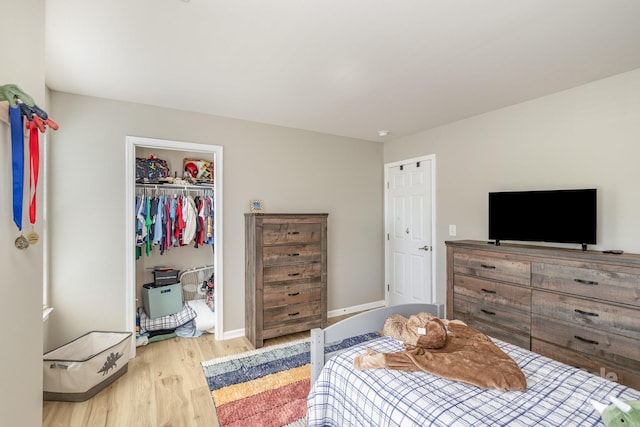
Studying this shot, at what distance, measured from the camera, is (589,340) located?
202 cm

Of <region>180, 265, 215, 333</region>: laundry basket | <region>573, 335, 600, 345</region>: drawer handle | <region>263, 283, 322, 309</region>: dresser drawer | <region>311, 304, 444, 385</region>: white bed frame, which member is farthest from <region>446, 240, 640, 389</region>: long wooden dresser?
<region>180, 265, 215, 333</region>: laundry basket

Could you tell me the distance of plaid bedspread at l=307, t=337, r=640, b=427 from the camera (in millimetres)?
1122

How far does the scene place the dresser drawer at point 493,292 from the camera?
2.37 meters

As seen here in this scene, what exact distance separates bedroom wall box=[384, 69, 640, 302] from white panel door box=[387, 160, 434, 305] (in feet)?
0.58

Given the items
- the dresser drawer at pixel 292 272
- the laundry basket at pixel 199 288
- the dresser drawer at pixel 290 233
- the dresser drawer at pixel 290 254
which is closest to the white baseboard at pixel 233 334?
the laundry basket at pixel 199 288

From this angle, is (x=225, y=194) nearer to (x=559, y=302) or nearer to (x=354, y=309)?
(x=354, y=309)

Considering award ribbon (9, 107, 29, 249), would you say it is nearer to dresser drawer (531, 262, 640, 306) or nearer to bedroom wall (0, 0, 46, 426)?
bedroom wall (0, 0, 46, 426)

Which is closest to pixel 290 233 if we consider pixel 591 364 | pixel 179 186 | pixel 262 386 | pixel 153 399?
pixel 262 386

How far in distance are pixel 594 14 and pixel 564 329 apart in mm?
2020

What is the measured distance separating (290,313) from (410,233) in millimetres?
1918

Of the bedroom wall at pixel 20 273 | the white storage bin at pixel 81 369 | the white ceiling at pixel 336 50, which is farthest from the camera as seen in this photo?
the white storage bin at pixel 81 369

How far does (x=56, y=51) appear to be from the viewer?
6.37 feet

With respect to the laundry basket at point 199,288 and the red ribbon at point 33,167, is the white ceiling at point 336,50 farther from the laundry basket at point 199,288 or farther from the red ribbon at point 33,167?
the laundry basket at point 199,288

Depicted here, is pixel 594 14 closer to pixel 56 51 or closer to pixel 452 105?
pixel 452 105
